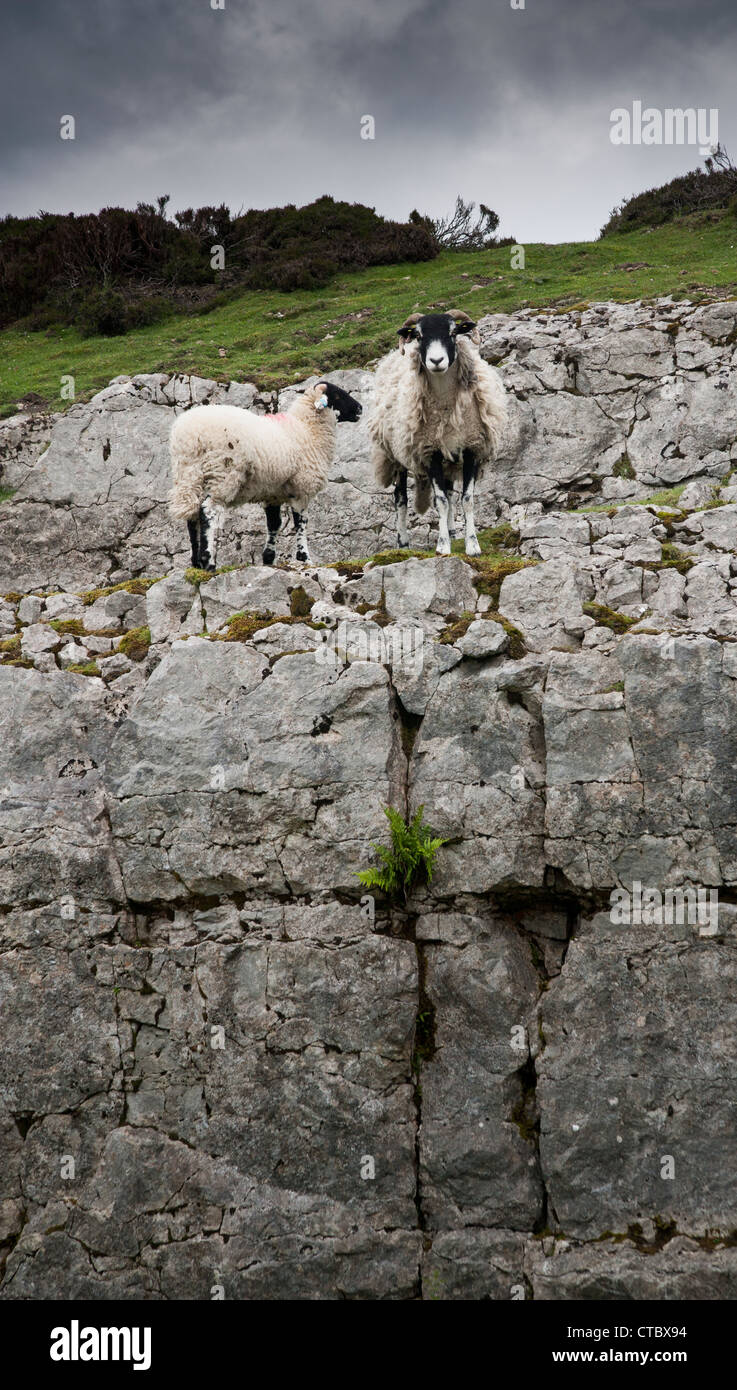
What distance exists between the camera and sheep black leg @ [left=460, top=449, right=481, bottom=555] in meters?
12.3

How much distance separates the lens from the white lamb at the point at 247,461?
11.8 m

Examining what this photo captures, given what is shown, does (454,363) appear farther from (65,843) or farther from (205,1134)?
(205,1134)

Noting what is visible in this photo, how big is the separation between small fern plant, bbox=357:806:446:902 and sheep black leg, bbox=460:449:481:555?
175 inches

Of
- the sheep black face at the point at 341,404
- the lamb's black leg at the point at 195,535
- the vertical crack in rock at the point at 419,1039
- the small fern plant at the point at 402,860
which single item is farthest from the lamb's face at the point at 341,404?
the small fern plant at the point at 402,860

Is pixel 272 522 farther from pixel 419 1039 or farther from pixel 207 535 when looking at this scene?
pixel 419 1039

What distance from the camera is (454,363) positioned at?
1220 centimetres

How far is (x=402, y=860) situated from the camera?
8.98 m

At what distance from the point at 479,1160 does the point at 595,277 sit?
20.0 meters

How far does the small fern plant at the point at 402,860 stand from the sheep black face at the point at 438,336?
18.3ft

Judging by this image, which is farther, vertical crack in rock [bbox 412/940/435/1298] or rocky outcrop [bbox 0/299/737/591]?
rocky outcrop [bbox 0/299/737/591]

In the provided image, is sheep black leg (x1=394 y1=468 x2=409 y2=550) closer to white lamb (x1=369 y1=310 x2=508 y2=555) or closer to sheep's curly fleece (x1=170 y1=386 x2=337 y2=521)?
white lamb (x1=369 y1=310 x2=508 y2=555)

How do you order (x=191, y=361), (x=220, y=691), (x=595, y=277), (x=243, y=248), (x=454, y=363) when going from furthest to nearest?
(x=243, y=248) < (x=595, y=277) < (x=191, y=361) < (x=454, y=363) < (x=220, y=691)

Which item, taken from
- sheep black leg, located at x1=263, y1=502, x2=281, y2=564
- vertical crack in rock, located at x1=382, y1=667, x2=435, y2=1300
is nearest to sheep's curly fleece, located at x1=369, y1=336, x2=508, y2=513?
sheep black leg, located at x1=263, y1=502, x2=281, y2=564

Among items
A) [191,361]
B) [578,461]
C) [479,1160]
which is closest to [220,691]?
[479,1160]
